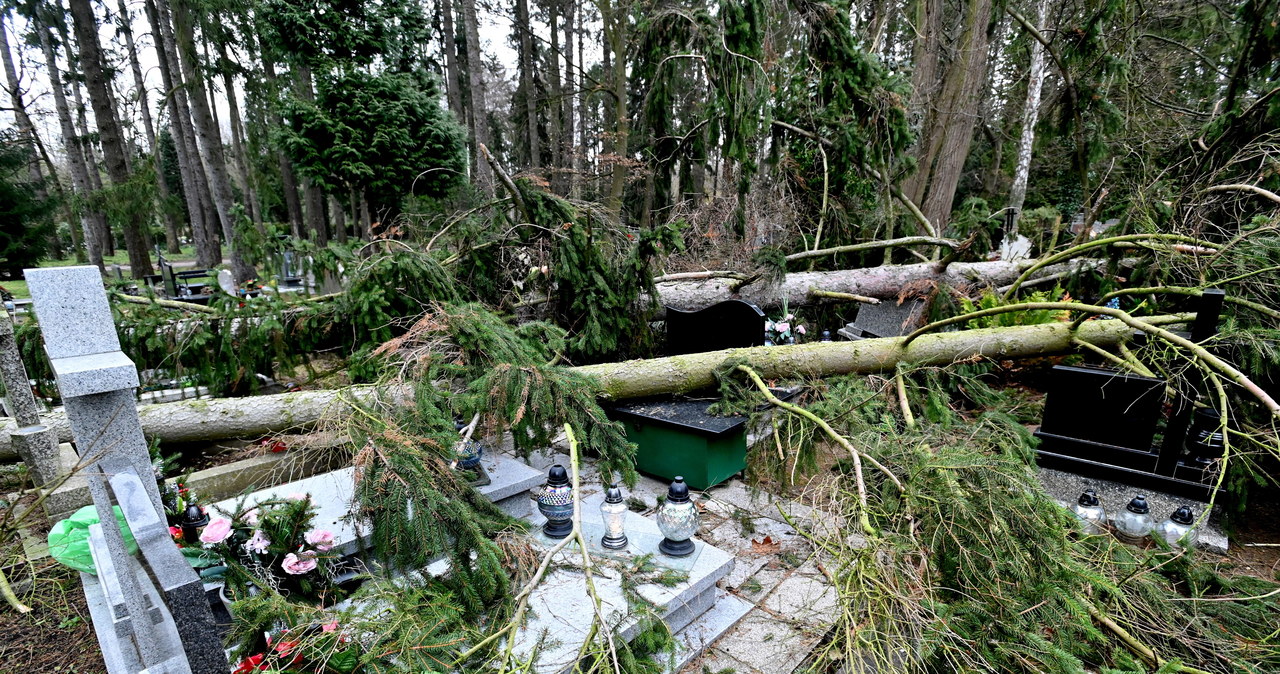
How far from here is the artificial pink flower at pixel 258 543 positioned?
247 cm

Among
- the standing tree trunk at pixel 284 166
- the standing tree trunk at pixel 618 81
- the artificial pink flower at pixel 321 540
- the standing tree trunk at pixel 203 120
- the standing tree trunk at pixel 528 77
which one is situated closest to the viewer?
the artificial pink flower at pixel 321 540

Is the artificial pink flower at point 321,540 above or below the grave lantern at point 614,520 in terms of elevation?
above

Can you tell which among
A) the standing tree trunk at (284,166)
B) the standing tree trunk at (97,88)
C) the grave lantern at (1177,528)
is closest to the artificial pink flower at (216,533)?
the grave lantern at (1177,528)

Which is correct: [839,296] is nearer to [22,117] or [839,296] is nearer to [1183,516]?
[1183,516]

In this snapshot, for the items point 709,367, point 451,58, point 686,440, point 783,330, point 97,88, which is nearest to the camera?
point 686,440

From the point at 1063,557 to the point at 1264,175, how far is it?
460 centimetres

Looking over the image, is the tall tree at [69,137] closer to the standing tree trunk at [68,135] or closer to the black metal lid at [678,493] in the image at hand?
the standing tree trunk at [68,135]

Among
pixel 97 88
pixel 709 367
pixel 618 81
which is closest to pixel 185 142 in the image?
pixel 97 88

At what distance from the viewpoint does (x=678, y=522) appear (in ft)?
10.00

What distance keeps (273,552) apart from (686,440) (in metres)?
2.63

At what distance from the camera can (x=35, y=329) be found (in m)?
4.19

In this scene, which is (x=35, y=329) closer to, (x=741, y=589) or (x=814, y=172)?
(x=741, y=589)

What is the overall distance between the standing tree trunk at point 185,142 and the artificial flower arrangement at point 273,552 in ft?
45.2

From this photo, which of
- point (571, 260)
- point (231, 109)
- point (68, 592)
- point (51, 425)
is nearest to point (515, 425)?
point (571, 260)
